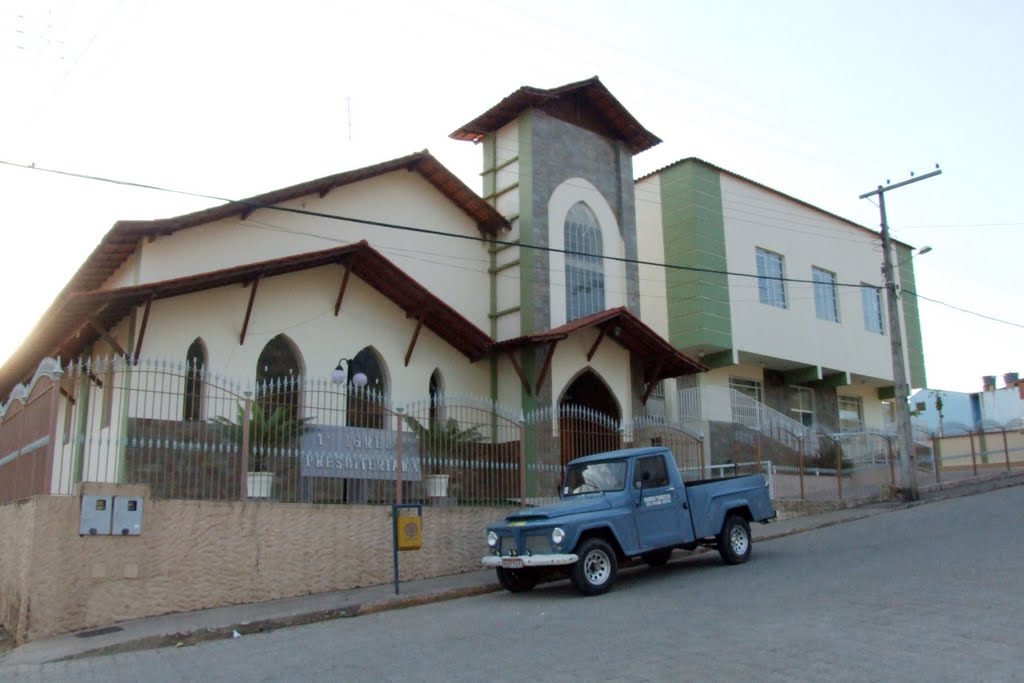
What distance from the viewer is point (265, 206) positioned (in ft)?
45.3

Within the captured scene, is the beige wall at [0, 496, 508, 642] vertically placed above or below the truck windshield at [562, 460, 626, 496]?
below

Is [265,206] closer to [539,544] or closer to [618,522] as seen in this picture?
[539,544]

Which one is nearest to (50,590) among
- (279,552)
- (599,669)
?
(279,552)

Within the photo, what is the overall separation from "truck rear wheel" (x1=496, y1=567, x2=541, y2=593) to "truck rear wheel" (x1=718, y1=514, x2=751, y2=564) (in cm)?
281

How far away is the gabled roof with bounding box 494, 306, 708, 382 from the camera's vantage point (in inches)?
768

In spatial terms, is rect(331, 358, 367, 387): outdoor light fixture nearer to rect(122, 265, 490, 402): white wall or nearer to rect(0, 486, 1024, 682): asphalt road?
rect(122, 265, 490, 402): white wall

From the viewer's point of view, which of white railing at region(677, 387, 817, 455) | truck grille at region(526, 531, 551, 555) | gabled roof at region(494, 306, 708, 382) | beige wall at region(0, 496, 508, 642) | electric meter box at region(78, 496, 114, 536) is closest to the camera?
beige wall at region(0, 496, 508, 642)

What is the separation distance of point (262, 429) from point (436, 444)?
2840 millimetres

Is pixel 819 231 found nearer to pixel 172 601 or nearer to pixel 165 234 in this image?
pixel 165 234

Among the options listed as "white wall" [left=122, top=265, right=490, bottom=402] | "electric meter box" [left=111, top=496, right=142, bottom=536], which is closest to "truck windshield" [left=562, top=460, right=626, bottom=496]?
"electric meter box" [left=111, top=496, right=142, bottom=536]

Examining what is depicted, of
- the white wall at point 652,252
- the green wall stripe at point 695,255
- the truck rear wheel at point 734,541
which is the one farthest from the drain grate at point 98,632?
the white wall at point 652,252

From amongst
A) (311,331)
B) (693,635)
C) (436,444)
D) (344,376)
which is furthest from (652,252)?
(693,635)

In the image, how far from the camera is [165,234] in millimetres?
16125

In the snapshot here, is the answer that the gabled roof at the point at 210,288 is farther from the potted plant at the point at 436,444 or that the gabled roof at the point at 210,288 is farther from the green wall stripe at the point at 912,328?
the green wall stripe at the point at 912,328
